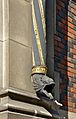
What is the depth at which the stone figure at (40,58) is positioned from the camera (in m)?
5.20

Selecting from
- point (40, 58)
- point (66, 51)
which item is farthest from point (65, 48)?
point (40, 58)

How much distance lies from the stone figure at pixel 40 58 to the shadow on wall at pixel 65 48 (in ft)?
2.67

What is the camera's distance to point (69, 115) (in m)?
6.45

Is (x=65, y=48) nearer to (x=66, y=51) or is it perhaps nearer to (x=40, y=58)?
(x=66, y=51)

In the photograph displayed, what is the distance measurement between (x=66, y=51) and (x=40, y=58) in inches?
57.4

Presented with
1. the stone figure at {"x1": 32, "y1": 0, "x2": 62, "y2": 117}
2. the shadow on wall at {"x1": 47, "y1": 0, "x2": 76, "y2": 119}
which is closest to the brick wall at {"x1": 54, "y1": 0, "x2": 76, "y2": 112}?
the shadow on wall at {"x1": 47, "y1": 0, "x2": 76, "y2": 119}

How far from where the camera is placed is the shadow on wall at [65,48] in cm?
645

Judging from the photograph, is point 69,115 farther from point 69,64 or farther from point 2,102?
point 2,102

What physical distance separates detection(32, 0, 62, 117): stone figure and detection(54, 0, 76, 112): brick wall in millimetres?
1046

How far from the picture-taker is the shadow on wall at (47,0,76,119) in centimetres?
645

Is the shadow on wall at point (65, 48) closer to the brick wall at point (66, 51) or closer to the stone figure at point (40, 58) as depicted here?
the brick wall at point (66, 51)

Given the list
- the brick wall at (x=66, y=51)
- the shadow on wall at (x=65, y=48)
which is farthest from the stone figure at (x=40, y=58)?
the brick wall at (x=66, y=51)

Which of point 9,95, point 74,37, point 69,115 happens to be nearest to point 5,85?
point 9,95

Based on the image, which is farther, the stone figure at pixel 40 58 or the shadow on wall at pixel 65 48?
the shadow on wall at pixel 65 48
